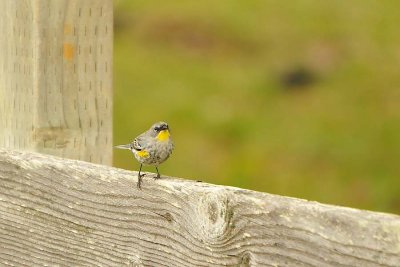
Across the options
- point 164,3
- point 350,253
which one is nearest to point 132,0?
point 164,3

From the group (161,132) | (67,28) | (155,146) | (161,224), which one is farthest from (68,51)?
(161,224)

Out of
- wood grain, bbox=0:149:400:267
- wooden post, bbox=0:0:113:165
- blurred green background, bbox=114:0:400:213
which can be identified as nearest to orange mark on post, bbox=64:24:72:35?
wooden post, bbox=0:0:113:165

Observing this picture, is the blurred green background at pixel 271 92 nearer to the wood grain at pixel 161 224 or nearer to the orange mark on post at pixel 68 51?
the orange mark on post at pixel 68 51

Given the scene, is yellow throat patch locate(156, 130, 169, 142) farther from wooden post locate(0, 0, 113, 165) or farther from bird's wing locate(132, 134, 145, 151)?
wooden post locate(0, 0, 113, 165)

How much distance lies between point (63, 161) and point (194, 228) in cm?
78

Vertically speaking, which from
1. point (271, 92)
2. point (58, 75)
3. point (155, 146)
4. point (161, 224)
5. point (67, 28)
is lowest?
point (161, 224)

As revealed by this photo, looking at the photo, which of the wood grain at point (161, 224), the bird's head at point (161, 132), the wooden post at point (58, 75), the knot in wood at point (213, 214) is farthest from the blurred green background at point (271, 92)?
the knot in wood at point (213, 214)

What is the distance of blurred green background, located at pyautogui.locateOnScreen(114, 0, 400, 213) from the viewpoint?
50.8 feet

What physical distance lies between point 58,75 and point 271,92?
1371cm

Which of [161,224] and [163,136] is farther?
[163,136]

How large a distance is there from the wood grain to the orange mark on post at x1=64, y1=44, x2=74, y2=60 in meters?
0.48

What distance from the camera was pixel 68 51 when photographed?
4.43 meters

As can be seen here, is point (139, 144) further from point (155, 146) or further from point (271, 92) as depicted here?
point (271, 92)

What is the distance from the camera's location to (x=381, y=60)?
18.7 meters
